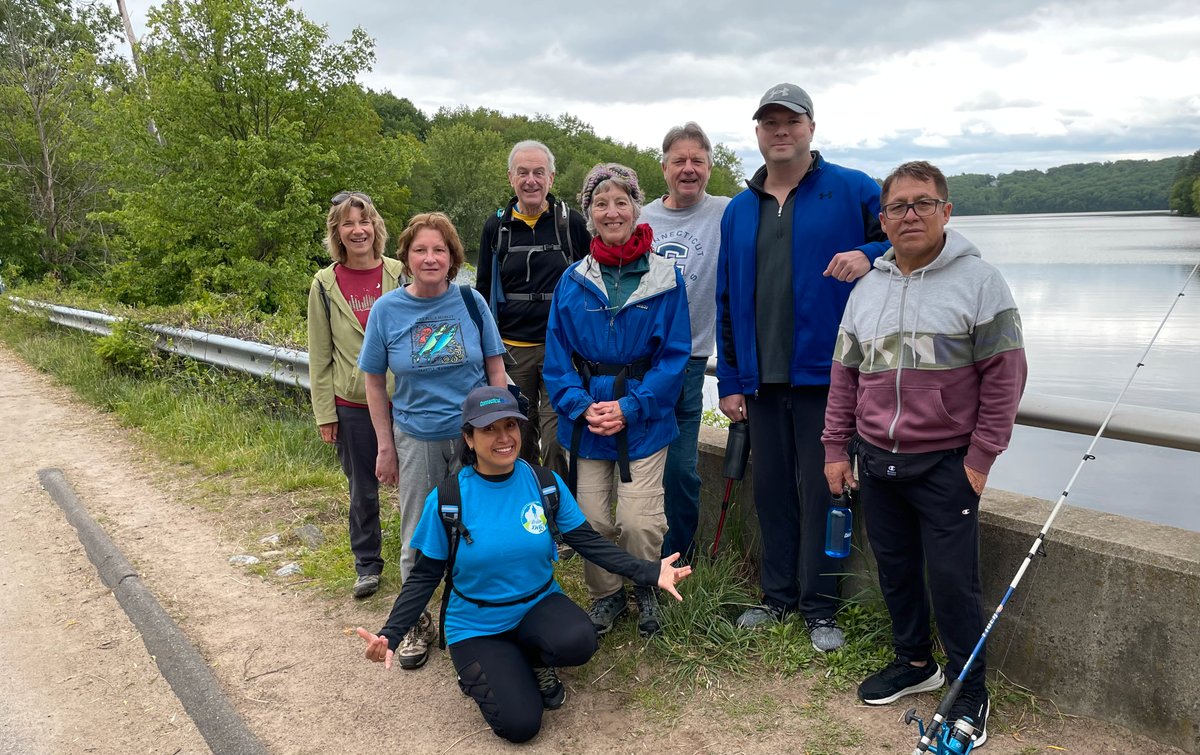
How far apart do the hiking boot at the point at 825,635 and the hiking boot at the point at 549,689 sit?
3.47 feet

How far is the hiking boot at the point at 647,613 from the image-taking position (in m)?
3.64

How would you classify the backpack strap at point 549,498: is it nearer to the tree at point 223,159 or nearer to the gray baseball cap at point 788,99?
the gray baseball cap at point 788,99

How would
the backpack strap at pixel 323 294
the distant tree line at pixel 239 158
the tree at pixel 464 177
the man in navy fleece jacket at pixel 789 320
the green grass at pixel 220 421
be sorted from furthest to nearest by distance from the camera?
the tree at pixel 464 177 < the distant tree line at pixel 239 158 < the green grass at pixel 220 421 < the backpack strap at pixel 323 294 < the man in navy fleece jacket at pixel 789 320

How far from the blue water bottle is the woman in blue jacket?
27.3 inches

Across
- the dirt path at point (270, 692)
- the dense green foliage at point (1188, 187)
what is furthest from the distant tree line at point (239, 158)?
the dirt path at point (270, 692)

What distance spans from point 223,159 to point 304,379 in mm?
9856

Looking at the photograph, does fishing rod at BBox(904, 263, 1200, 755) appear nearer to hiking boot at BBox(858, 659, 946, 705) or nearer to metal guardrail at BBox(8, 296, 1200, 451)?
metal guardrail at BBox(8, 296, 1200, 451)

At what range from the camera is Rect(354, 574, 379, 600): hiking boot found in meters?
4.29

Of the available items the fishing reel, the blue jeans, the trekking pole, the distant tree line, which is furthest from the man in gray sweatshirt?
the distant tree line

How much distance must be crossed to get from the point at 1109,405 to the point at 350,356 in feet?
10.7

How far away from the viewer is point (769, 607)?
146 inches

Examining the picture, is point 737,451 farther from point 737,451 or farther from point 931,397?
point 931,397

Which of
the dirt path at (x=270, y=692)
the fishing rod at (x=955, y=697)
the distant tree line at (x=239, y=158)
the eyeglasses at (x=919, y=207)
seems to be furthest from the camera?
the distant tree line at (x=239, y=158)

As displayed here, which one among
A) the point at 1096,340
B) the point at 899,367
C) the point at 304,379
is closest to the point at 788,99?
the point at 899,367
